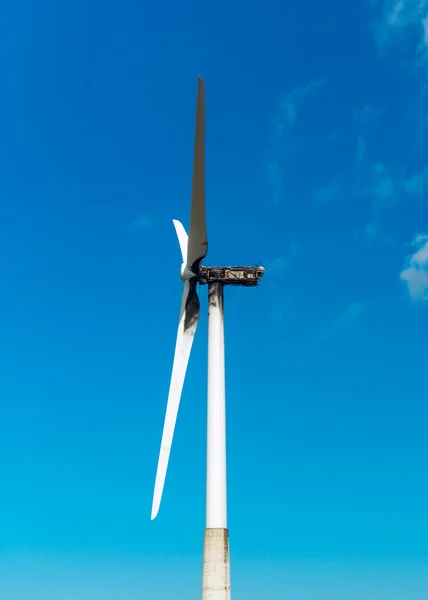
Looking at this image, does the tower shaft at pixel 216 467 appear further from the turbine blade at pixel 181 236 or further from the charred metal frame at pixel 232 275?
the turbine blade at pixel 181 236

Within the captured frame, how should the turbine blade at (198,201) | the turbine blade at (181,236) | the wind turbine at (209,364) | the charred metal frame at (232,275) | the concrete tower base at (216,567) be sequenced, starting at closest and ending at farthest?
1. the turbine blade at (198,201)
2. the concrete tower base at (216,567)
3. the wind turbine at (209,364)
4. the charred metal frame at (232,275)
5. the turbine blade at (181,236)

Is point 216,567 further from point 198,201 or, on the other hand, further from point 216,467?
point 198,201

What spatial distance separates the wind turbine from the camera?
157 feet

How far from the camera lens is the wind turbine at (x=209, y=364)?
157ft

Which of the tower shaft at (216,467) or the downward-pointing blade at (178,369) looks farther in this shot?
the downward-pointing blade at (178,369)

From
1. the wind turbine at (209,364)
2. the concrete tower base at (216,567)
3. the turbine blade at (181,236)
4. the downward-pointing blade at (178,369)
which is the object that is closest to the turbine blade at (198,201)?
the wind turbine at (209,364)

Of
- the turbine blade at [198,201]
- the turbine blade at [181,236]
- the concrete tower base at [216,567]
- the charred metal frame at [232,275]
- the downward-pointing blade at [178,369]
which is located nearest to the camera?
the turbine blade at [198,201]

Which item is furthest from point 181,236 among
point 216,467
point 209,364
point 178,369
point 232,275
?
point 216,467

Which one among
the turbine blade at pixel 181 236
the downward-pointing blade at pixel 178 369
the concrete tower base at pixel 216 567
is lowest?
the concrete tower base at pixel 216 567

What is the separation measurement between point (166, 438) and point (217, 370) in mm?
6148

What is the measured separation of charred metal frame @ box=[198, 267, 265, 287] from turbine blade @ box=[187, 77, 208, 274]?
0.96 meters

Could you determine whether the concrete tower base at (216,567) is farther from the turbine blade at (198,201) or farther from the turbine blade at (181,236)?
the turbine blade at (181,236)

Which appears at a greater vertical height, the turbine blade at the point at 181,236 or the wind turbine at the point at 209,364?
the turbine blade at the point at 181,236

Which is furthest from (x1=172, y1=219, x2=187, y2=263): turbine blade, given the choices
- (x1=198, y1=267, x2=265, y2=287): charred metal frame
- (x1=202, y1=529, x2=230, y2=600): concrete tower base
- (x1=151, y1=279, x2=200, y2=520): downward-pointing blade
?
(x1=202, y1=529, x2=230, y2=600): concrete tower base
